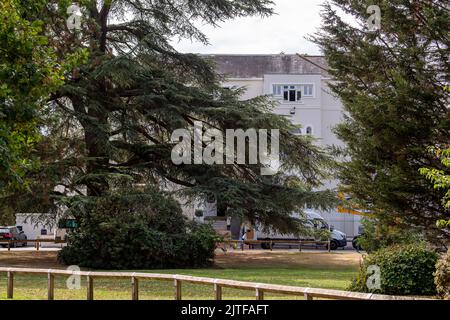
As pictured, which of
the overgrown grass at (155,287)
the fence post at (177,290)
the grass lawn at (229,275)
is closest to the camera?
the fence post at (177,290)

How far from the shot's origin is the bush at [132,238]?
1046 inches

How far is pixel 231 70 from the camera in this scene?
61750 mm

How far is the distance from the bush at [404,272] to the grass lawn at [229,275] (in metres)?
2.10

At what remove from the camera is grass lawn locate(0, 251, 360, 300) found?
1595 cm

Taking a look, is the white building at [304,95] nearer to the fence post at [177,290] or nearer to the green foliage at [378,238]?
the green foliage at [378,238]

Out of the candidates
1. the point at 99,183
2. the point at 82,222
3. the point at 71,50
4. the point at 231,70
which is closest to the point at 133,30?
the point at 71,50

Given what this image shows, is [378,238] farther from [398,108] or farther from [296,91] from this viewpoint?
[296,91]

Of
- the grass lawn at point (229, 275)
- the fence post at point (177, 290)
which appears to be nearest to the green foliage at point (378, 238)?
the grass lawn at point (229, 275)

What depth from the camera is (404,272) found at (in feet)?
51.9

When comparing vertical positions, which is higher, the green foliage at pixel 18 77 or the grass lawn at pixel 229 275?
the green foliage at pixel 18 77

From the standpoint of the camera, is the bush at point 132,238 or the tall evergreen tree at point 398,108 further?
the bush at point 132,238

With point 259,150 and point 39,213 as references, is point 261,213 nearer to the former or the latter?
point 259,150

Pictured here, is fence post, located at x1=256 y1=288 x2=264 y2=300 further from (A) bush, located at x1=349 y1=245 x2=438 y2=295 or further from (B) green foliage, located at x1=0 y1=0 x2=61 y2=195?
(B) green foliage, located at x1=0 y1=0 x2=61 y2=195

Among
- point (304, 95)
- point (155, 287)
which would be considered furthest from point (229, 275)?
point (304, 95)
